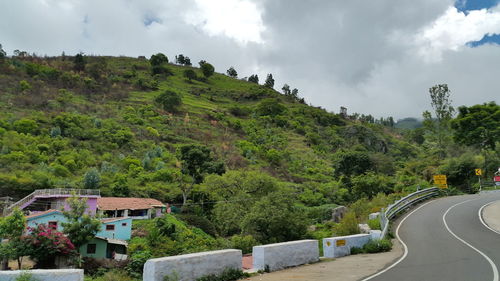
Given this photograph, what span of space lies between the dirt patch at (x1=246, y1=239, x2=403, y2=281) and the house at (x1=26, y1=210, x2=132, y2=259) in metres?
21.7

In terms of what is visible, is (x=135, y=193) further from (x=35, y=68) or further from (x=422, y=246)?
(x=35, y=68)

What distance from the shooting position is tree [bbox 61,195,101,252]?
22.9m

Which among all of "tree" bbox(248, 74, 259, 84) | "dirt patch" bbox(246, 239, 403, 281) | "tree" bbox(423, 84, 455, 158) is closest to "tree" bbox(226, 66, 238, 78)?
"tree" bbox(248, 74, 259, 84)

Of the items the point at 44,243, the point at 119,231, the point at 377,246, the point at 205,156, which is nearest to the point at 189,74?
the point at 205,156

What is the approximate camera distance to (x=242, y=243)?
23.8 metres

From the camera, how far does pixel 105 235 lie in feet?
102

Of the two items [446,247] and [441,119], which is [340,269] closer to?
[446,247]

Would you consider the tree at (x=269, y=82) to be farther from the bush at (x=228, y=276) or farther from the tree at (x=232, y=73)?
the bush at (x=228, y=276)

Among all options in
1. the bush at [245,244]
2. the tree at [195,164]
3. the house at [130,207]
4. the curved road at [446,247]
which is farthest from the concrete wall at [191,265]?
the tree at [195,164]

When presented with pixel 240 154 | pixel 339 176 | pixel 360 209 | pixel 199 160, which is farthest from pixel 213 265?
pixel 240 154

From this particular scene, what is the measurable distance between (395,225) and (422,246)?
18.8 ft

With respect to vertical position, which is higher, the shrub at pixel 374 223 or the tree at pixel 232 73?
the tree at pixel 232 73

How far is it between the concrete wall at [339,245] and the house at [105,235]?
20.7m

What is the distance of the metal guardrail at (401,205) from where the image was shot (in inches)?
699
